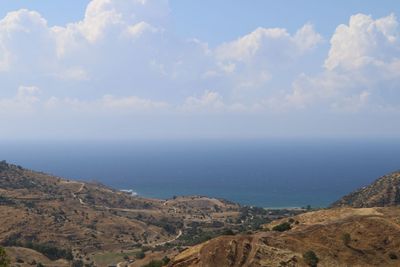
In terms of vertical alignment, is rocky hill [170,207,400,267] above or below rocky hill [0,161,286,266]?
above

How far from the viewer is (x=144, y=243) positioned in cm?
10450

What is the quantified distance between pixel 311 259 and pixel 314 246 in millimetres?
4260

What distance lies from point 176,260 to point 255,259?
8462 millimetres

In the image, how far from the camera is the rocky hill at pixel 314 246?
142ft

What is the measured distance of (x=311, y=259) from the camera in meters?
42.3

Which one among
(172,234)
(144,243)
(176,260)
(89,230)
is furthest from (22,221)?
(176,260)

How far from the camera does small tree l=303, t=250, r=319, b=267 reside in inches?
1660

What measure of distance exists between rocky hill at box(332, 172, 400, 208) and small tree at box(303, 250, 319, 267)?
194 ft

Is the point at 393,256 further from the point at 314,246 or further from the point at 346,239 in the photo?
the point at 314,246

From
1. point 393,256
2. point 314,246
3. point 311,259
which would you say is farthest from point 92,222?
point 393,256

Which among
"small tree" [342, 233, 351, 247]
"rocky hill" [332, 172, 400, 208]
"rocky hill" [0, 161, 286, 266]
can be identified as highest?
"small tree" [342, 233, 351, 247]

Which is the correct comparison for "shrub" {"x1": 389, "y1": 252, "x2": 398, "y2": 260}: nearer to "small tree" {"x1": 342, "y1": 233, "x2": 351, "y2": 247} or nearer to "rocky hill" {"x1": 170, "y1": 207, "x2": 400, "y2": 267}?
"rocky hill" {"x1": 170, "y1": 207, "x2": 400, "y2": 267}

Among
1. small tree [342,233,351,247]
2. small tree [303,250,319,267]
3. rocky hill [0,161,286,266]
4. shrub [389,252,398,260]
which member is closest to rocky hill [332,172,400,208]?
rocky hill [0,161,286,266]

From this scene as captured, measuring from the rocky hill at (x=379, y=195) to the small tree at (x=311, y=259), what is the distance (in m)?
59.1
